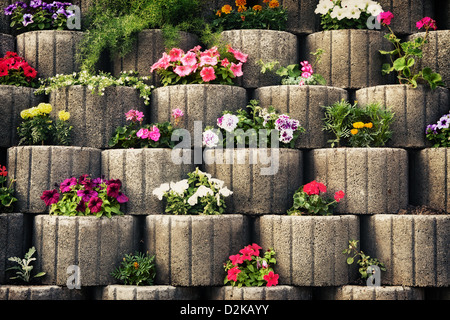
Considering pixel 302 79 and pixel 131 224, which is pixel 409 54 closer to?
pixel 302 79

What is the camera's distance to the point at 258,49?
5031mm

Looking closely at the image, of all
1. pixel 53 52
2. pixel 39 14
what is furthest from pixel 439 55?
pixel 39 14

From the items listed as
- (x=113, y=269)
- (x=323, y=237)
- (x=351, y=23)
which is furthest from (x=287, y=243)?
(x=351, y=23)

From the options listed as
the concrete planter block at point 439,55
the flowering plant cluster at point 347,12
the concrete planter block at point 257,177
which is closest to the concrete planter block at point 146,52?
the concrete planter block at point 257,177

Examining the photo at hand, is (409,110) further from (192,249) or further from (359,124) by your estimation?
(192,249)

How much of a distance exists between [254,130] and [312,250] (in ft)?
3.58

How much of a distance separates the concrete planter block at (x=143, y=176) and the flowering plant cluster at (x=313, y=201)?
3.36ft

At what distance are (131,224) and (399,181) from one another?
85.0 inches

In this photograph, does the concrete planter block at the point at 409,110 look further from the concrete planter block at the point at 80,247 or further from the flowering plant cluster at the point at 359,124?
the concrete planter block at the point at 80,247

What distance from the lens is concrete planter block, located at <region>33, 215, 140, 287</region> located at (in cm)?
414

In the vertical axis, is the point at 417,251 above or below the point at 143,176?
below

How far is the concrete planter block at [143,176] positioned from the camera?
4418 millimetres

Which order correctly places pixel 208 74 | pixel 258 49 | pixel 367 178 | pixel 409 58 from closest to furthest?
pixel 367 178 < pixel 208 74 < pixel 409 58 < pixel 258 49

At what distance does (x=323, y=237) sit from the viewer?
419 cm
